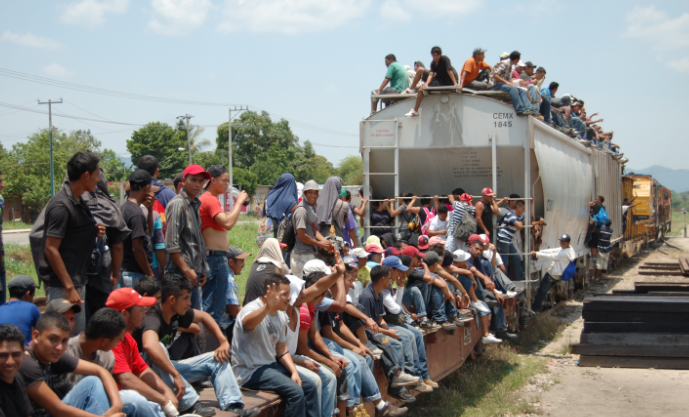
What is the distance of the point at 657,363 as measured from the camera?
896 cm

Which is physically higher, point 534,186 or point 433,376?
point 534,186

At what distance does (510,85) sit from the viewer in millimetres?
10438

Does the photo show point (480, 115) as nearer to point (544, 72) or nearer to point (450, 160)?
point (450, 160)

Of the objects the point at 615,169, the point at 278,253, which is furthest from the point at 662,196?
the point at 278,253

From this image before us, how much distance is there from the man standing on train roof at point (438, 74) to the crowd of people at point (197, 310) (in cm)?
323

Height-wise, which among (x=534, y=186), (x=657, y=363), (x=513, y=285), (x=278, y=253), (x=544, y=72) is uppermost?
(x=544, y=72)

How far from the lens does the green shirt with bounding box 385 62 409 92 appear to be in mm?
11211

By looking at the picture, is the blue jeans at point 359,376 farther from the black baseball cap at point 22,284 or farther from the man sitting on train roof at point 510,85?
the man sitting on train roof at point 510,85

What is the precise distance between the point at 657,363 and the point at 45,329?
8.23 m

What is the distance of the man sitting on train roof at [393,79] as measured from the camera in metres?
11.2

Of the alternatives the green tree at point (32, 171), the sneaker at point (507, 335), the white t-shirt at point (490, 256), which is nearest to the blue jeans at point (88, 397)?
the white t-shirt at point (490, 256)

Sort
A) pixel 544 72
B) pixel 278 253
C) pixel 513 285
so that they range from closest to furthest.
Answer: pixel 278 253, pixel 513 285, pixel 544 72

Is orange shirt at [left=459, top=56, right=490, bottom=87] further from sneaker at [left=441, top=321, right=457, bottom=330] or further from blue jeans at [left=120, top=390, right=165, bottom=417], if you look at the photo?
blue jeans at [left=120, top=390, right=165, bottom=417]

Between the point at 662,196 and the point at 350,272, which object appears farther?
the point at 662,196
